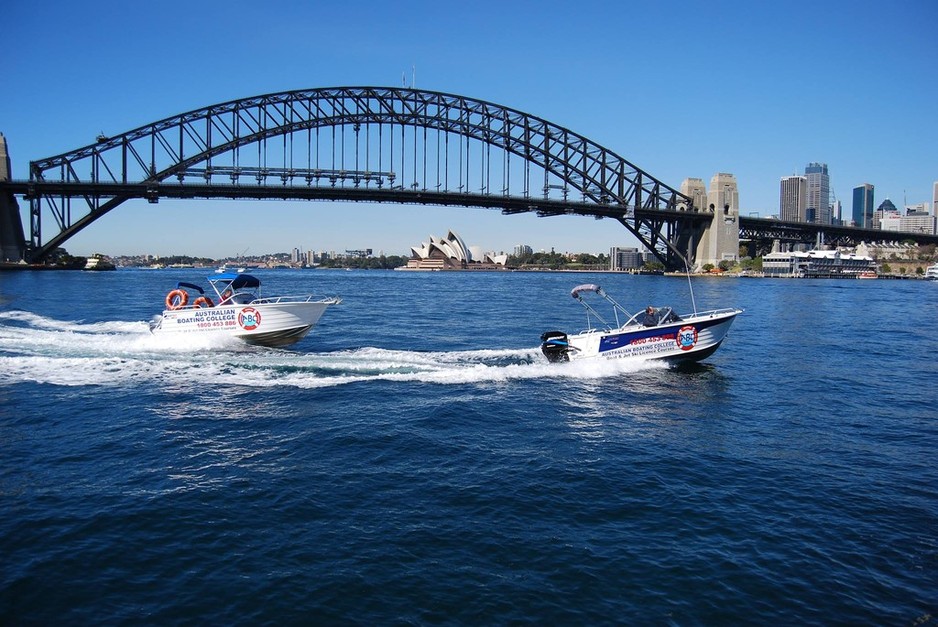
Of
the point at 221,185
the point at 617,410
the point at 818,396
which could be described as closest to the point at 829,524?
the point at 617,410

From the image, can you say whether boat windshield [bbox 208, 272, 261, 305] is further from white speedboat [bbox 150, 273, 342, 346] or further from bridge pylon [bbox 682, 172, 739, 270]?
bridge pylon [bbox 682, 172, 739, 270]

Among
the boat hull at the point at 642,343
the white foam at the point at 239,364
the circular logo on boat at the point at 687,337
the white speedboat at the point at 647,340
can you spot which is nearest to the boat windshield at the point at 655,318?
the white speedboat at the point at 647,340

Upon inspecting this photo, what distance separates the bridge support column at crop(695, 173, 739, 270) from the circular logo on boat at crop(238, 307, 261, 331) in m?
118

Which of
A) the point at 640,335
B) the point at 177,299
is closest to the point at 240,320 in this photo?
the point at 177,299

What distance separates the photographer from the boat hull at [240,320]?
2275 centimetres

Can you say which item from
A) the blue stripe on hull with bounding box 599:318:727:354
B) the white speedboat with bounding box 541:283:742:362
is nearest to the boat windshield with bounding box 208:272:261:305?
the white speedboat with bounding box 541:283:742:362

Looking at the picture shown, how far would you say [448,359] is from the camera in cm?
2095

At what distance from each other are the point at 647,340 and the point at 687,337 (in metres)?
1.31

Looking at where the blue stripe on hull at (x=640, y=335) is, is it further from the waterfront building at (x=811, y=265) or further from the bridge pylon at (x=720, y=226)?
the waterfront building at (x=811, y=265)

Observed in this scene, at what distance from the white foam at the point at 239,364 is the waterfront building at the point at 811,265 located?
5097 inches

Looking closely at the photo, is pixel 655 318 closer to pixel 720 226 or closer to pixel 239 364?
pixel 239 364

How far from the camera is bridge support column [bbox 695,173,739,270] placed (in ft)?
424

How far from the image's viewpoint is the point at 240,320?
22.8 meters

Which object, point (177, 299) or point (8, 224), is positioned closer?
point (177, 299)
